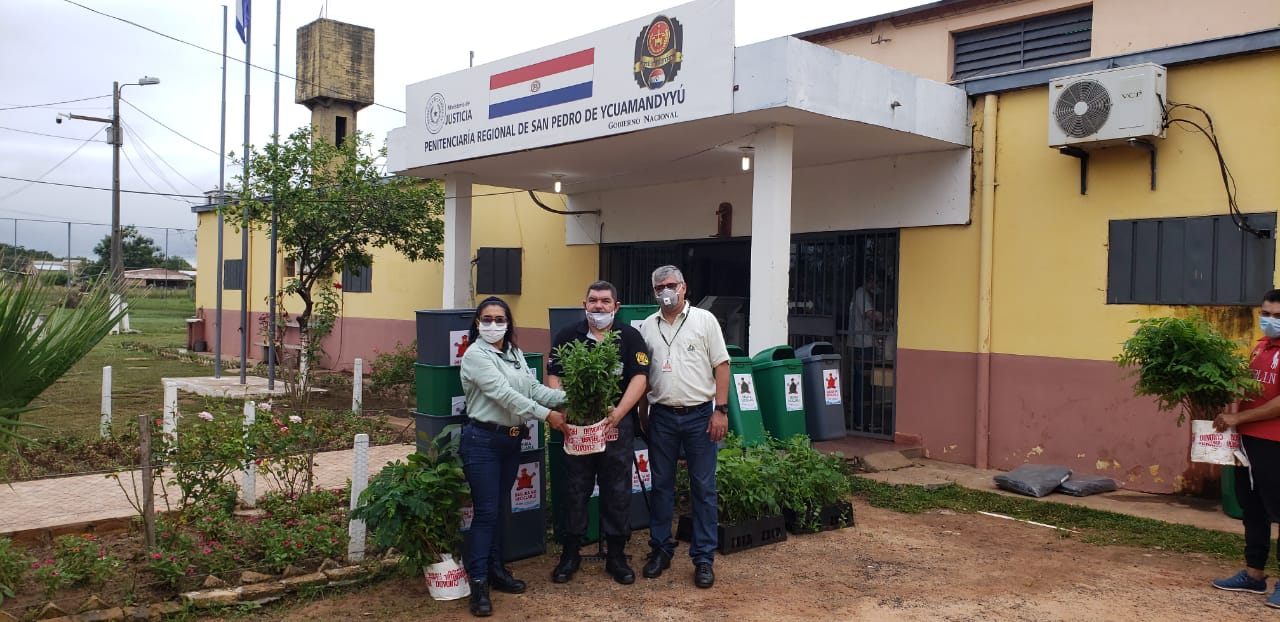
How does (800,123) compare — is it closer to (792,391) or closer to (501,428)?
(792,391)

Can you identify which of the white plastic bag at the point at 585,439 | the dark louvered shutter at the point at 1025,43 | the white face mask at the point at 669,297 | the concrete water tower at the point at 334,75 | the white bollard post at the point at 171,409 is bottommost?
the white bollard post at the point at 171,409

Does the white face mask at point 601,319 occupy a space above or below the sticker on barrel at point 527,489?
above

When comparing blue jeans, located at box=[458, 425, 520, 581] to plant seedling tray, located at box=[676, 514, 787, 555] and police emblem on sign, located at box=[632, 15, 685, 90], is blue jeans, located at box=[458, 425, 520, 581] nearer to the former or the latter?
plant seedling tray, located at box=[676, 514, 787, 555]

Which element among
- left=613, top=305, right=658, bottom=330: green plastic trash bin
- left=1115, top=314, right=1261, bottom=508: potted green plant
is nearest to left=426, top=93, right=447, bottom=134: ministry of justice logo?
left=613, top=305, right=658, bottom=330: green plastic trash bin

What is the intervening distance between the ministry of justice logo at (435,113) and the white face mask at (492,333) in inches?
271

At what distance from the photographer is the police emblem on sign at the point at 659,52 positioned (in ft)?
28.3

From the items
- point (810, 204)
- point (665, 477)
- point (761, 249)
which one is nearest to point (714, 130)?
point (761, 249)

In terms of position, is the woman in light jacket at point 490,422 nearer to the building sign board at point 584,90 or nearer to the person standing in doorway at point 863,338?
the building sign board at point 584,90

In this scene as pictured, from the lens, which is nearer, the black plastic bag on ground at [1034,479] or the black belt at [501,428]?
the black belt at [501,428]

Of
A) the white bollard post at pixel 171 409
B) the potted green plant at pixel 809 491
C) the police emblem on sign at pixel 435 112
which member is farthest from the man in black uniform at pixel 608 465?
the police emblem on sign at pixel 435 112

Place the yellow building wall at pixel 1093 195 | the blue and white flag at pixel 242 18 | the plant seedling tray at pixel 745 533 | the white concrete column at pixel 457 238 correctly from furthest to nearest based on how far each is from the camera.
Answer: the blue and white flag at pixel 242 18, the white concrete column at pixel 457 238, the yellow building wall at pixel 1093 195, the plant seedling tray at pixel 745 533

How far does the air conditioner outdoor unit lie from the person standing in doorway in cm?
262

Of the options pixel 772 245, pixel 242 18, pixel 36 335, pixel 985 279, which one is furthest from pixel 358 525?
pixel 242 18

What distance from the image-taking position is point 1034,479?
26.5 feet
